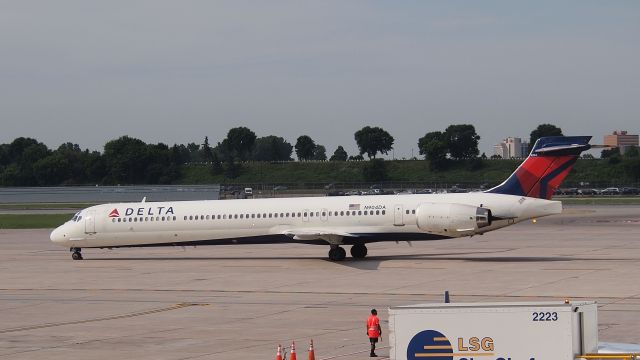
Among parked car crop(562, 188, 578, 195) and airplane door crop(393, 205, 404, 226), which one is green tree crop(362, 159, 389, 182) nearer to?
parked car crop(562, 188, 578, 195)

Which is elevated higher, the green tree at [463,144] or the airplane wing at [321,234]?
the green tree at [463,144]

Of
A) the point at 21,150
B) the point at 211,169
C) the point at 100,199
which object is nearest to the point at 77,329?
the point at 100,199

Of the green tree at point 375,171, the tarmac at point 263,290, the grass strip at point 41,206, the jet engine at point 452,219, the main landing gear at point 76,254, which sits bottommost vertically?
the tarmac at point 263,290

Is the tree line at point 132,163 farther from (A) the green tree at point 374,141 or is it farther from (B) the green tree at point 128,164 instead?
(A) the green tree at point 374,141

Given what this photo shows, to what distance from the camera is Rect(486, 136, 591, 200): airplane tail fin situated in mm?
41469

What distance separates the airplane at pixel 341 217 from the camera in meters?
41.3

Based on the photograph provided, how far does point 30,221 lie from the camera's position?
8594 cm

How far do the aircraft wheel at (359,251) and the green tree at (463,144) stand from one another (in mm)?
112008

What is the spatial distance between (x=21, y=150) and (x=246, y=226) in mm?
143502

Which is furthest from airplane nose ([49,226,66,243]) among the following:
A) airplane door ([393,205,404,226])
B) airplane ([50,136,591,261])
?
airplane door ([393,205,404,226])

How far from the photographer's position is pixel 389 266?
4097 centimetres

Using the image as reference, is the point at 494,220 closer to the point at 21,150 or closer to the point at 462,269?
the point at 462,269

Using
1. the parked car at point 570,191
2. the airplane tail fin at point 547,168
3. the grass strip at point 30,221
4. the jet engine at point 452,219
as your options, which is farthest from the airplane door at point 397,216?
the parked car at point 570,191

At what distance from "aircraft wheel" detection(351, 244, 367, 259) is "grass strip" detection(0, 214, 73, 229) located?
130 feet
